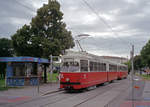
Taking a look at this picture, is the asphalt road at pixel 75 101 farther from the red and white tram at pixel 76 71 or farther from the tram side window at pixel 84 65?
the tram side window at pixel 84 65

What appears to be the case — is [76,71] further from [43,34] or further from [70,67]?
[43,34]

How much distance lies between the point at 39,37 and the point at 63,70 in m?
8.81

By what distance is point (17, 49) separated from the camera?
88.4 ft

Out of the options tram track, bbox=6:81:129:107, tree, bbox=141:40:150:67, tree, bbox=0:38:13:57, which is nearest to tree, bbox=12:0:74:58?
tram track, bbox=6:81:129:107

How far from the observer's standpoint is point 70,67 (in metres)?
18.2

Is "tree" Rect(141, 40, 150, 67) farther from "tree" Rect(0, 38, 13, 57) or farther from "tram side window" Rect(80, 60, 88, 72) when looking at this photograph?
"tram side window" Rect(80, 60, 88, 72)

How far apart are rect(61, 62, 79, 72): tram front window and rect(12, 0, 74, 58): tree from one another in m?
7.72

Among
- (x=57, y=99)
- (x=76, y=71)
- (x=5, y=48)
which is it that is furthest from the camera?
(x=5, y=48)

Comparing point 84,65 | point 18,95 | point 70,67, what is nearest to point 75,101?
point 70,67

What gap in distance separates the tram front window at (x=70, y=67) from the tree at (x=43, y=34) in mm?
7719

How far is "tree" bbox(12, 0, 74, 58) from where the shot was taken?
1020 inches

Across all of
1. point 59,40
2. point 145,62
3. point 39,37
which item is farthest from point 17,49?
point 145,62

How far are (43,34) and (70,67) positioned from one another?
9.61 m

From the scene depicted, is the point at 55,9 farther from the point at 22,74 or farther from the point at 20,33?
the point at 22,74
